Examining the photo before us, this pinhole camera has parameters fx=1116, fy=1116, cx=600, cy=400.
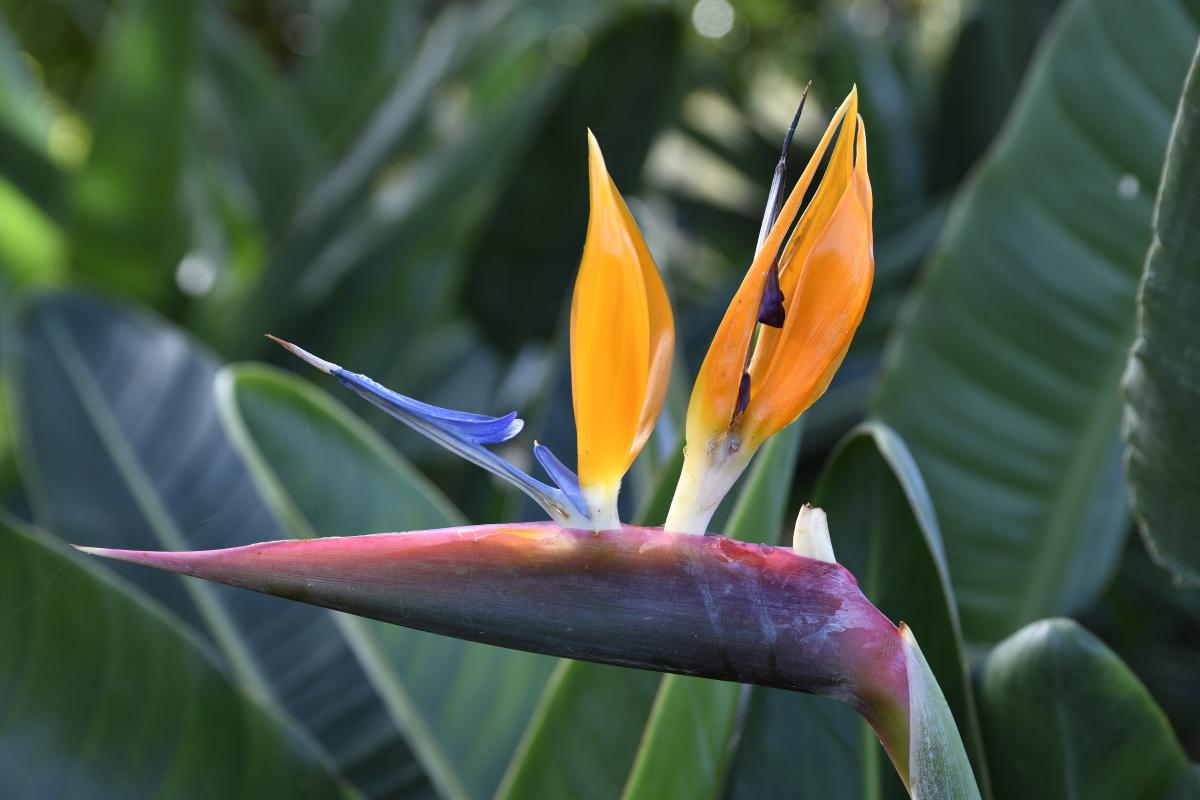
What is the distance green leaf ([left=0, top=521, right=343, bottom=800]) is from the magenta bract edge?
26cm

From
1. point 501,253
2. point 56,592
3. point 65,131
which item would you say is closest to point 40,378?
point 56,592

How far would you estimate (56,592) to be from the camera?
48 cm

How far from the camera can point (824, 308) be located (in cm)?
26

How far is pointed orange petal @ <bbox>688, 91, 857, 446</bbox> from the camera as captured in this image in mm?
259

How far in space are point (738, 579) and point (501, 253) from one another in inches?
32.1

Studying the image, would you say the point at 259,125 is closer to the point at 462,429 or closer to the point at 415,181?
the point at 415,181

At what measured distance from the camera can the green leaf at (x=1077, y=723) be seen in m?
0.39

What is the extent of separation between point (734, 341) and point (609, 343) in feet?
0.10

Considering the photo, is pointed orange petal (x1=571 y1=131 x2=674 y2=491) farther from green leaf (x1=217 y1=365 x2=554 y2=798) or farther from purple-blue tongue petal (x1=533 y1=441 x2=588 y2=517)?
green leaf (x1=217 y1=365 x2=554 y2=798)

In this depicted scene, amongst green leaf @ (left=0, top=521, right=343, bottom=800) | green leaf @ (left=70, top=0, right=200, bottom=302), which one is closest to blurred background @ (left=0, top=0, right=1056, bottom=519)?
green leaf @ (left=70, top=0, right=200, bottom=302)

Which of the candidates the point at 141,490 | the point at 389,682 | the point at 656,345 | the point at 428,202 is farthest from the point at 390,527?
the point at 428,202

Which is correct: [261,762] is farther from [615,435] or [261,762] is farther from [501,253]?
[501,253]

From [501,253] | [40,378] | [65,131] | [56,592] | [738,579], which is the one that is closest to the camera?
[738,579]

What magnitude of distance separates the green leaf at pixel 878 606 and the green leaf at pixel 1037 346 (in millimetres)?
256
